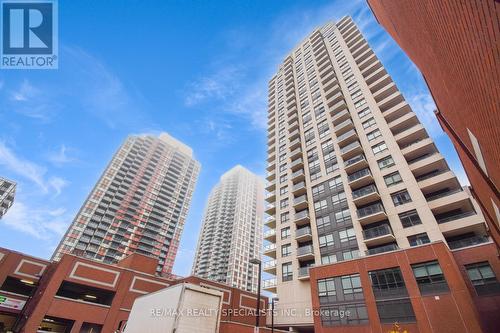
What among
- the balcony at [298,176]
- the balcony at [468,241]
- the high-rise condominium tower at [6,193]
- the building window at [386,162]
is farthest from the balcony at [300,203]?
the high-rise condominium tower at [6,193]

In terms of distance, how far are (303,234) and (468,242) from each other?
60.7 feet

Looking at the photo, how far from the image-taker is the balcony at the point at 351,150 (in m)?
36.3

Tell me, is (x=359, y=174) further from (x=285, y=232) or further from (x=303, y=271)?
(x=303, y=271)

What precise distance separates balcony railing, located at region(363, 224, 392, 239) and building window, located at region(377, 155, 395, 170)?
9126mm

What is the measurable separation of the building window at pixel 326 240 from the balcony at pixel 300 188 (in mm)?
9524

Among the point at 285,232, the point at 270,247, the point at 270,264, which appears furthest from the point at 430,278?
the point at 270,247

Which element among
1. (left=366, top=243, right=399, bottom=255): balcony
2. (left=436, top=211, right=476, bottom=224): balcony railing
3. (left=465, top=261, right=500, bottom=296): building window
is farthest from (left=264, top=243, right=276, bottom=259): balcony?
(left=465, top=261, right=500, bottom=296): building window

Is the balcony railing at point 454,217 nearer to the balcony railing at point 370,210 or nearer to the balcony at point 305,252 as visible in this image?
the balcony railing at point 370,210

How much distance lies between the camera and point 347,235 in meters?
30.7

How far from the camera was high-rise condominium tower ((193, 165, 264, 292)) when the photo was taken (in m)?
97.1

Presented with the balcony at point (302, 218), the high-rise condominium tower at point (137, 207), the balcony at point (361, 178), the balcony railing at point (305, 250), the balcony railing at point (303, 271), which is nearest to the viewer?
the balcony railing at point (303, 271)

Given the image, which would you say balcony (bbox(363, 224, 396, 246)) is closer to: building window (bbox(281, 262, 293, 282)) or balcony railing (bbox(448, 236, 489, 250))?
balcony railing (bbox(448, 236, 489, 250))

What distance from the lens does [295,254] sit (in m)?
34.7

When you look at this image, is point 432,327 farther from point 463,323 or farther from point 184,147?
point 184,147
